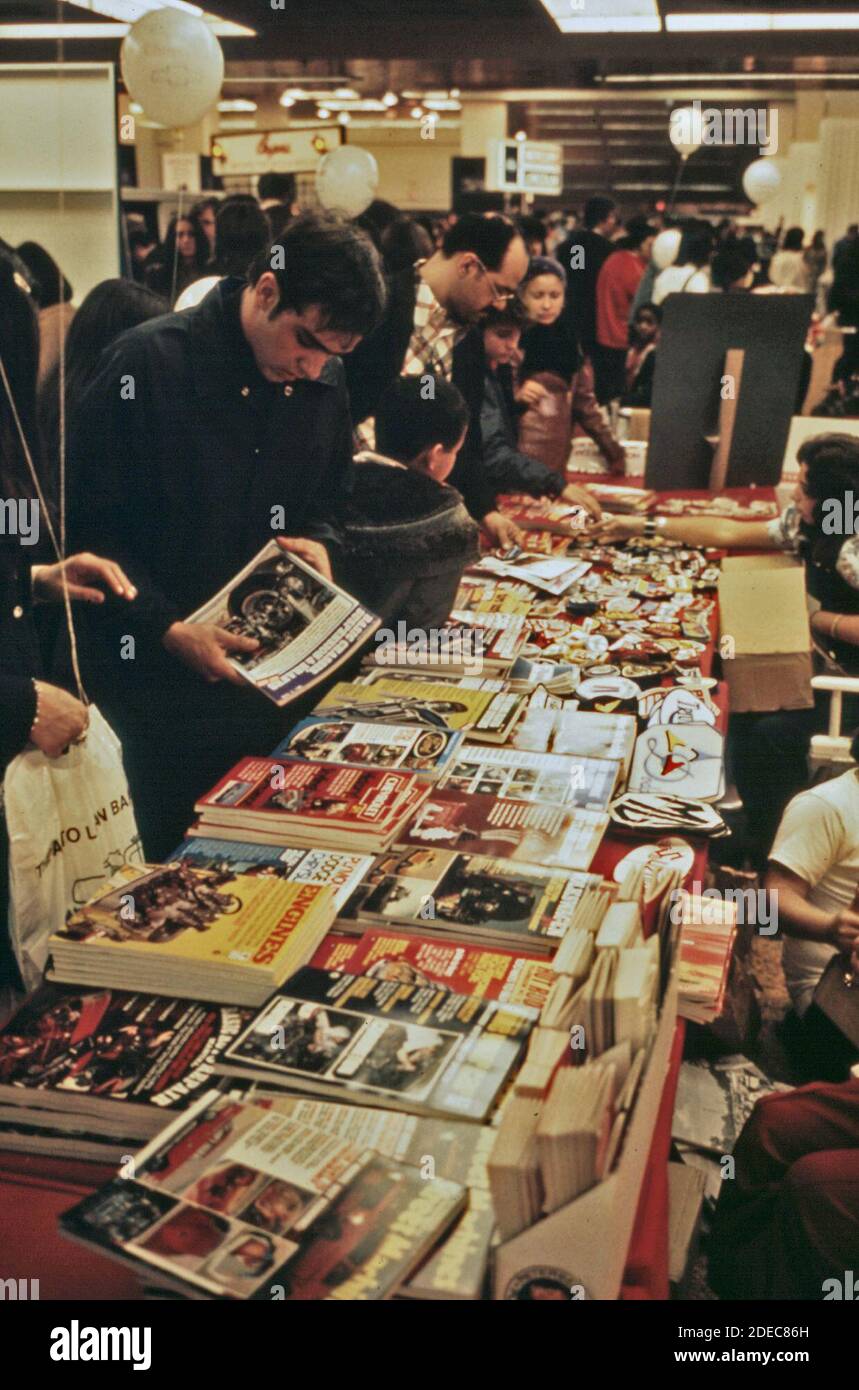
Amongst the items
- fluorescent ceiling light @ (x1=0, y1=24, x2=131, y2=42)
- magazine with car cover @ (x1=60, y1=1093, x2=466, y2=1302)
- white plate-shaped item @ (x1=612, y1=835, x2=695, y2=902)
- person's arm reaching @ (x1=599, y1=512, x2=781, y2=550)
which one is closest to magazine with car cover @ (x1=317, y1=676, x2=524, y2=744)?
white plate-shaped item @ (x1=612, y1=835, x2=695, y2=902)

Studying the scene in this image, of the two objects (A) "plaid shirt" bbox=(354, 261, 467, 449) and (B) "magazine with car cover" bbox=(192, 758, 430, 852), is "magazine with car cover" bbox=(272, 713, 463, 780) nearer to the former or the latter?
(B) "magazine with car cover" bbox=(192, 758, 430, 852)

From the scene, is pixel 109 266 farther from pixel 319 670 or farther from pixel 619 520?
pixel 319 670

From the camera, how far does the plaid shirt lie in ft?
10.2

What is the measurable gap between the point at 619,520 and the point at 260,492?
72.2 inches

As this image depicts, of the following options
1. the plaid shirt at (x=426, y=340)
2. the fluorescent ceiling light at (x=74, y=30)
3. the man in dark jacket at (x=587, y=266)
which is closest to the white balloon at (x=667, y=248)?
the man in dark jacket at (x=587, y=266)

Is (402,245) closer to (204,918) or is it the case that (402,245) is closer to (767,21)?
(204,918)

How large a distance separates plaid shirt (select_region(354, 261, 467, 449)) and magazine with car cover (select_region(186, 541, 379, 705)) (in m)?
1.03

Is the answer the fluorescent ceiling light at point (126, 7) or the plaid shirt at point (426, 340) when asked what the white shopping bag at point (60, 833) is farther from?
the fluorescent ceiling light at point (126, 7)

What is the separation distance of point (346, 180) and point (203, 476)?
5470 mm

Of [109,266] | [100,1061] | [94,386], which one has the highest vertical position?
[109,266]

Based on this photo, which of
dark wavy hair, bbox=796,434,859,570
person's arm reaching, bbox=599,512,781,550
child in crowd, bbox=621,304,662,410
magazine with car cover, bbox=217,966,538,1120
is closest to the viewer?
magazine with car cover, bbox=217,966,538,1120

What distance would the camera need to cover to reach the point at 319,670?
2.03 m

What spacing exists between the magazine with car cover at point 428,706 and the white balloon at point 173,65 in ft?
10.5

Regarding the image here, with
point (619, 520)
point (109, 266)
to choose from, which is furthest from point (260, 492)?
point (109, 266)
